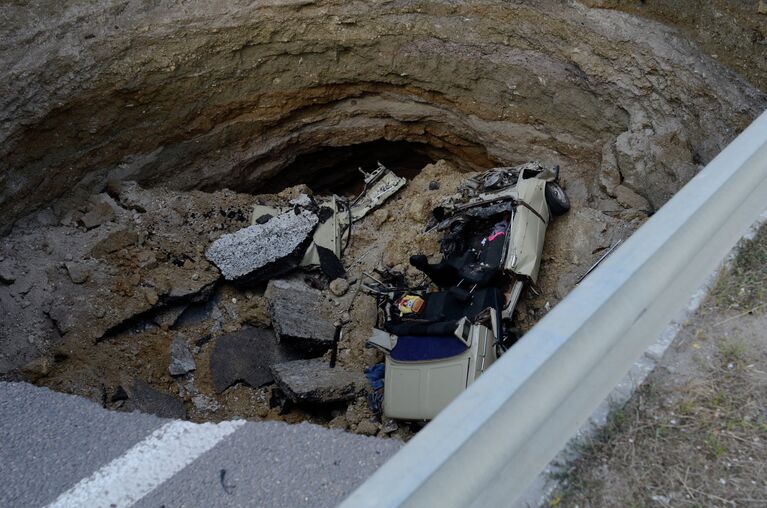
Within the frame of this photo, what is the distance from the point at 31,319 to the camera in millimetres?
6109

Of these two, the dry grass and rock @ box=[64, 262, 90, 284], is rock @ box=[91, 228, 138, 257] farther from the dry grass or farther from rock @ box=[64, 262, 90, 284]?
the dry grass

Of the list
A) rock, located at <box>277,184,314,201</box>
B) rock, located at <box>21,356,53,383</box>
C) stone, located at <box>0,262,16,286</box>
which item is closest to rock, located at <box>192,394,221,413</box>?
rock, located at <box>21,356,53,383</box>

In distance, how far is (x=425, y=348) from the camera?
5.49 m

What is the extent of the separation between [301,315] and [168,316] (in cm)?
115

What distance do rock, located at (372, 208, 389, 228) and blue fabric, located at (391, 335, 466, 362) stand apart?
1.95 m

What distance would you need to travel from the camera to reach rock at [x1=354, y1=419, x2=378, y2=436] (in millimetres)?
5453

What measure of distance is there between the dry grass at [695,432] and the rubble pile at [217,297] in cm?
338

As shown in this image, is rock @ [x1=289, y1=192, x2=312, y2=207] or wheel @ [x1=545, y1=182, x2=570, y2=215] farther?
rock @ [x1=289, y1=192, x2=312, y2=207]

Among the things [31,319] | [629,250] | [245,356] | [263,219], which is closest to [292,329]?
[245,356]

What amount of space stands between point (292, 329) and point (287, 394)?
0.70m

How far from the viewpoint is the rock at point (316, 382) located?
562 centimetres

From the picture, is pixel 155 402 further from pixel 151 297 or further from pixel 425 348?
pixel 425 348

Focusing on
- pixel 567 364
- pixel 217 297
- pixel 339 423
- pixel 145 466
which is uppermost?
pixel 567 364

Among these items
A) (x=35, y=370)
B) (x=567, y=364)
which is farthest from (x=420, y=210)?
(x=567, y=364)
